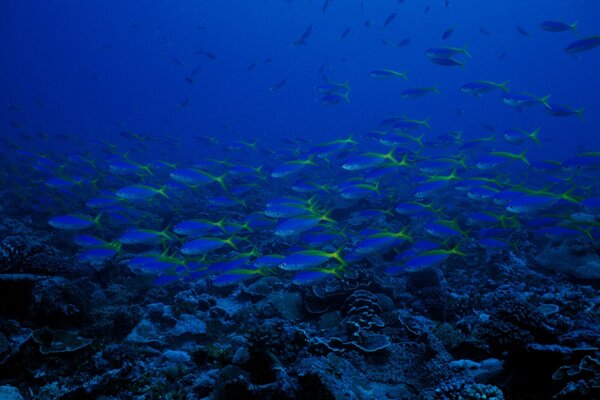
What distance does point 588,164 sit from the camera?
27.1ft

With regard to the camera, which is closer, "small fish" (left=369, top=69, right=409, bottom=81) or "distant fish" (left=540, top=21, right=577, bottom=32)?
"small fish" (left=369, top=69, right=409, bottom=81)

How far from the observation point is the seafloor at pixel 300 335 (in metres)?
3.02

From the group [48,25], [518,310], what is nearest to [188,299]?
[518,310]

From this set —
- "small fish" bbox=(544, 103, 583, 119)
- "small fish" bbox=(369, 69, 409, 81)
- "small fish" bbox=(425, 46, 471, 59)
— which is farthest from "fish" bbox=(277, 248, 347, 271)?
"small fish" bbox=(425, 46, 471, 59)

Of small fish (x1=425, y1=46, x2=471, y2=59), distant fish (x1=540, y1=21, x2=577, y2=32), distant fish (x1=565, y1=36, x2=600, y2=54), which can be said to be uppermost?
distant fish (x1=540, y1=21, x2=577, y2=32)

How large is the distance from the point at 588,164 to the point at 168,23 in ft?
501

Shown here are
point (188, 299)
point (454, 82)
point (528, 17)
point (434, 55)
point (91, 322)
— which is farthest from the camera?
point (454, 82)

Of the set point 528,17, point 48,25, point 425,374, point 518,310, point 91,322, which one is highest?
point 48,25

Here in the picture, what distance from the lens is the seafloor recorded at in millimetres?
3020

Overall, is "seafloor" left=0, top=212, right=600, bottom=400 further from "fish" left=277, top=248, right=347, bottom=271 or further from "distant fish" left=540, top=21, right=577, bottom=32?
"distant fish" left=540, top=21, right=577, bottom=32

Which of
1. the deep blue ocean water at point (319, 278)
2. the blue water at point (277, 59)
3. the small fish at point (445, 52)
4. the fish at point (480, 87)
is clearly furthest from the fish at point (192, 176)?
the blue water at point (277, 59)

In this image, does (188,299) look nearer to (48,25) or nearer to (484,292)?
(484,292)

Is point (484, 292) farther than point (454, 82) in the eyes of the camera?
No

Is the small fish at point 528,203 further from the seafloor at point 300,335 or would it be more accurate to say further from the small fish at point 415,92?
the small fish at point 415,92
